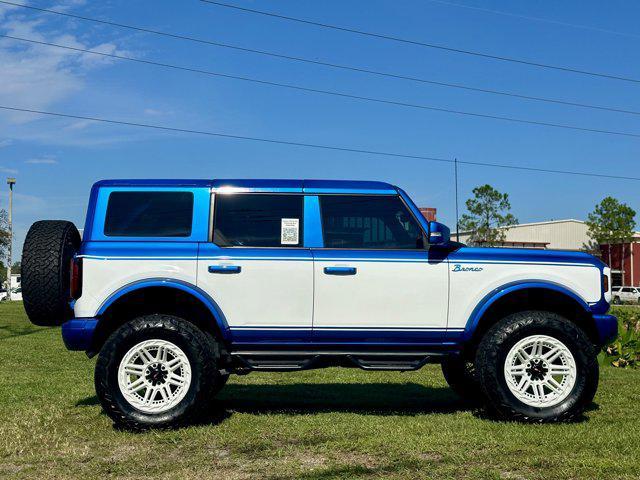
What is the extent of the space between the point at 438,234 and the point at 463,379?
215cm

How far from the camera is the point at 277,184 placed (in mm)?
6719

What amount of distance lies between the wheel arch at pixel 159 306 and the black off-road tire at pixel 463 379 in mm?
2448

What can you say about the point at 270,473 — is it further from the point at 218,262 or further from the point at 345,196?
the point at 345,196

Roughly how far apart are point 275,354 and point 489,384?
1.91m

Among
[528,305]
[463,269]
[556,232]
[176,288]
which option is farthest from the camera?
[556,232]

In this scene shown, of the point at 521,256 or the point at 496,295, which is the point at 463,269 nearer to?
the point at 496,295

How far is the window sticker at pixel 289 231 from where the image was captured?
21.6 ft

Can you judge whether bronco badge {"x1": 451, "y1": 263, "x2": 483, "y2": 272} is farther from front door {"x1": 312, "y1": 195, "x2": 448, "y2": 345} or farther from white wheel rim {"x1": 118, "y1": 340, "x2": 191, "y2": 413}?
white wheel rim {"x1": 118, "y1": 340, "x2": 191, "y2": 413}

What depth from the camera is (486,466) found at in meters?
4.89

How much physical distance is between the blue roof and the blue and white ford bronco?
0.02 m

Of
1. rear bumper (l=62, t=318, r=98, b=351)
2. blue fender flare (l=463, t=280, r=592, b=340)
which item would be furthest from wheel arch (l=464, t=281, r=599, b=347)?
rear bumper (l=62, t=318, r=98, b=351)

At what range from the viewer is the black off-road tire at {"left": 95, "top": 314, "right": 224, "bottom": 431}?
6160 millimetres

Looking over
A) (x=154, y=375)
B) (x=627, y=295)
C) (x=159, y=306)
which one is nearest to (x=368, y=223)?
(x=159, y=306)

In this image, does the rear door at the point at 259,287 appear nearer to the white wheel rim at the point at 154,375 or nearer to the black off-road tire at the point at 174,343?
the black off-road tire at the point at 174,343
